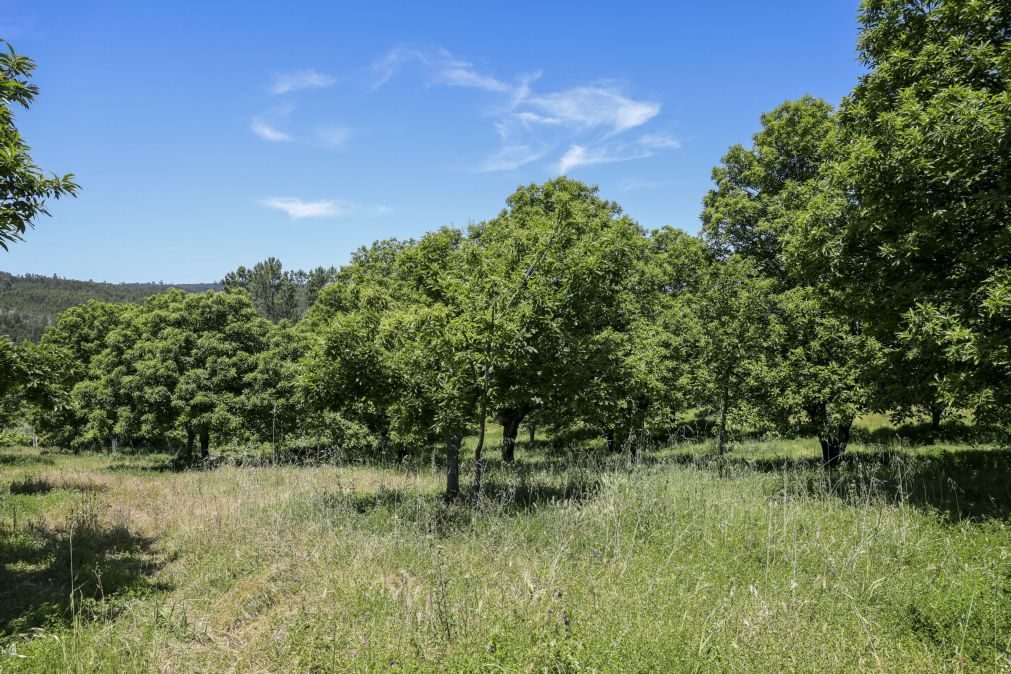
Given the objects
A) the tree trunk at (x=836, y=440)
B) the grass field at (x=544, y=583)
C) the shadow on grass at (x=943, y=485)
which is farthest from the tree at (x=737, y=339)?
the grass field at (x=544, y=583)

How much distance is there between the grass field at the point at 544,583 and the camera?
4.37m

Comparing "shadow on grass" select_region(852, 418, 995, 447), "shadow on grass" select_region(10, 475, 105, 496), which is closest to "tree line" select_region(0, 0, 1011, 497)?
"shadow on grass" select_region(10, 475, 105, 496)

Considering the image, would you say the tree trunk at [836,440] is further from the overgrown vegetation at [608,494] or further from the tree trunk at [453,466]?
the tree trunk at [453,466]

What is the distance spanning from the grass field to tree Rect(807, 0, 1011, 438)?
2.72 meters

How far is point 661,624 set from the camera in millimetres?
4512

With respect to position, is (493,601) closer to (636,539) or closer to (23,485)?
(636,539)

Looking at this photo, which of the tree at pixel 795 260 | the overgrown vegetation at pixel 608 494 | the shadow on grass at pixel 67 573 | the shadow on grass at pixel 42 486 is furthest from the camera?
the shadow on grass at pixel 42 486

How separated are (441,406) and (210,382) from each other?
708 inches

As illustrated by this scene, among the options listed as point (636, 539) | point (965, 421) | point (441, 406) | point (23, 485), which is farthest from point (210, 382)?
point (965, 421)

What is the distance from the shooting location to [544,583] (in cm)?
544

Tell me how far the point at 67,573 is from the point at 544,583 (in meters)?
7.76

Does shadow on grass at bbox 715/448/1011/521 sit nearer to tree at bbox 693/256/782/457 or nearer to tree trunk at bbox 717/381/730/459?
tree trunk at bbox 717/381/730/459

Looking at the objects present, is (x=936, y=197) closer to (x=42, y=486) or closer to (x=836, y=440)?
(x=836, y=440)

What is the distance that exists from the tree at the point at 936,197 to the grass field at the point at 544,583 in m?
2.72
